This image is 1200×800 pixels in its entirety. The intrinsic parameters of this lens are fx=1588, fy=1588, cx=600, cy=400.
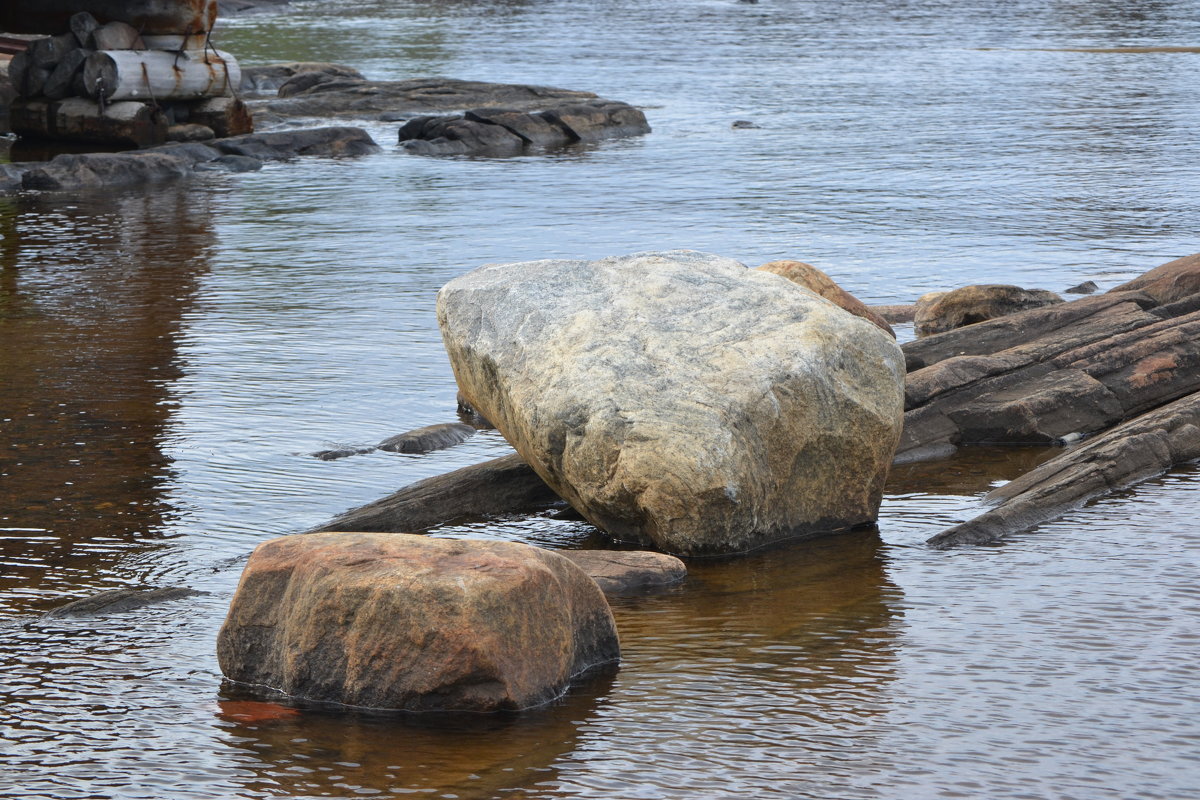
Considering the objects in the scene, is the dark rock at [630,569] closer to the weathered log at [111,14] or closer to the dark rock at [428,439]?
the dark rock at [428,439]

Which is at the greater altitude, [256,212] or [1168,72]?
[1168,72]

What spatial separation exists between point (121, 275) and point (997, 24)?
44220 millimetres

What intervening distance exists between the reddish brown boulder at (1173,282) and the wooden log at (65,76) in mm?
17183

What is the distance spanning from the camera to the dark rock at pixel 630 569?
20.6 ft

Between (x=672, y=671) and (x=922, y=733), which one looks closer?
(x=922, y=733)

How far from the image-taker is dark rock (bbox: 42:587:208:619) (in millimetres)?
6043

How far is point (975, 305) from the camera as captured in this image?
1113 centimetres

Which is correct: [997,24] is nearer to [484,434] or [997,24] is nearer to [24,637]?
[484,434]

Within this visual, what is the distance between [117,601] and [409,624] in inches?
65.5

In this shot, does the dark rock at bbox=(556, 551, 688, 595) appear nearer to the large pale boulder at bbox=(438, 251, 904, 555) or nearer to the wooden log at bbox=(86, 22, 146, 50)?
the large pale boulder at bbox=(438, 251, 904, 555)

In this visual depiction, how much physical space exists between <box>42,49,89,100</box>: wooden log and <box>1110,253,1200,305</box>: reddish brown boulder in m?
17.2

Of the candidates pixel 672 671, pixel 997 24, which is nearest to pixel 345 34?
pixel 997 24

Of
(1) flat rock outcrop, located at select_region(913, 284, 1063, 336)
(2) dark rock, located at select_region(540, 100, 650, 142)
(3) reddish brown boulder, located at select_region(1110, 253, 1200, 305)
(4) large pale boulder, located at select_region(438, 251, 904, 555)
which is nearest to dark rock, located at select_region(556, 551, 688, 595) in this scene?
(4) large pale boulder, located at select_region(438, 251, 904, 555)

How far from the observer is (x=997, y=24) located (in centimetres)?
5325
